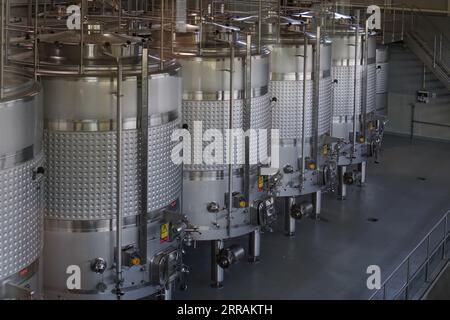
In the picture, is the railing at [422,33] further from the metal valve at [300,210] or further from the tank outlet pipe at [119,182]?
the tank outlet pipe at [119,182]

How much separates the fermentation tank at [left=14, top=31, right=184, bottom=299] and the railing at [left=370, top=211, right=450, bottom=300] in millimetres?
2983

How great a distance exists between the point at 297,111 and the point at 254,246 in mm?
2368

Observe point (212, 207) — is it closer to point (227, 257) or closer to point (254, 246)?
point (227, 257)

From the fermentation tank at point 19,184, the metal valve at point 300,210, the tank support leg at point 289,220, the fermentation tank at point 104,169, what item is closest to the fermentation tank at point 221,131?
the fermentation tank at point 104,169

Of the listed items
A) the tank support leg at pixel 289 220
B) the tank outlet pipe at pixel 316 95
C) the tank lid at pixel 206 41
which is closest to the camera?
the tank lid at pixel 206 41

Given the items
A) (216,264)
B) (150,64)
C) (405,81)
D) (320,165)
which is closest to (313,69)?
(320,165)

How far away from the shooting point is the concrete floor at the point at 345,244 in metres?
9.91

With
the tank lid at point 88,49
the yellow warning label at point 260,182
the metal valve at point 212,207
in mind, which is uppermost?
the tank lid at point 88,49

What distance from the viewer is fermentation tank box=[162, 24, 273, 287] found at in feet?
30.9

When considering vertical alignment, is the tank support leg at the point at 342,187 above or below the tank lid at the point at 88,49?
below

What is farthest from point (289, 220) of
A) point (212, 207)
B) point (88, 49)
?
point (88, 49)

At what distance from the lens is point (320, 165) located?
12.5 m

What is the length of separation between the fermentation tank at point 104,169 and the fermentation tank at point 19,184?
2.70ft

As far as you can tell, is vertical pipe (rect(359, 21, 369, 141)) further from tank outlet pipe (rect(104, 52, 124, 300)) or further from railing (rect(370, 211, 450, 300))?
tank outlet pipe (rect(104, 52, 124, 300))
